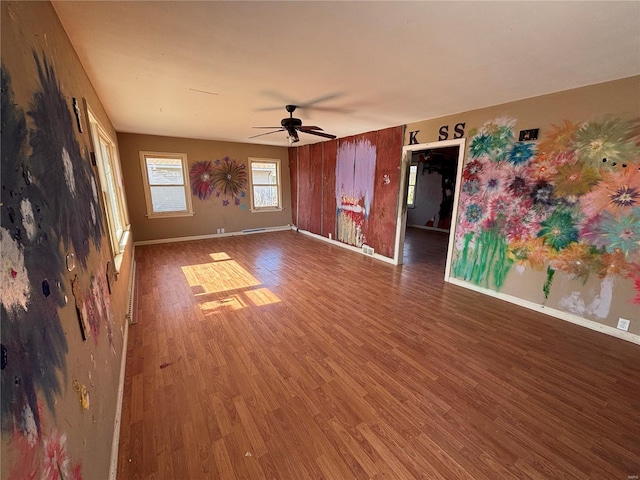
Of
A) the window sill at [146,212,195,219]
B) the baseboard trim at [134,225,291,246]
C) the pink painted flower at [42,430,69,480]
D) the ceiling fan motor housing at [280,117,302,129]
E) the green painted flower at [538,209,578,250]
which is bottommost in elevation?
the baseboard trim at [134,225,291,246]

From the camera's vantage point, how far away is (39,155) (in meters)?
0.97

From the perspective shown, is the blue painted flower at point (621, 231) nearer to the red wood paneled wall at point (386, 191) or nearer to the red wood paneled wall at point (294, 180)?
the red wood paneled wall at point (386, 191)

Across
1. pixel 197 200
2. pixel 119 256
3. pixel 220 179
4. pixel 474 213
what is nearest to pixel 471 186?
pixel 474 213

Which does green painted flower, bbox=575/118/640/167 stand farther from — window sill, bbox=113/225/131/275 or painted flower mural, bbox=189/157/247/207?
painted flower mural, bbox=189/157/247/207

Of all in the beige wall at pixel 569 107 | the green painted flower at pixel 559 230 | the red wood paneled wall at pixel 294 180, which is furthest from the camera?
the red wood paneled wall at pixel 294 180

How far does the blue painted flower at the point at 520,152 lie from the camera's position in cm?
290

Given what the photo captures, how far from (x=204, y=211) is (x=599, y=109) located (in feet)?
22.6

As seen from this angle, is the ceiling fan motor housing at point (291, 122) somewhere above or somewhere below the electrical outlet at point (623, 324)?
above

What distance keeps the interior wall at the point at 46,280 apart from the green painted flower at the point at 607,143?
13.3 ft

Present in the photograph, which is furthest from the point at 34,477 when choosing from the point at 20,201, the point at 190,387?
the point at 190,387

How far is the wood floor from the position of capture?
1.44 m

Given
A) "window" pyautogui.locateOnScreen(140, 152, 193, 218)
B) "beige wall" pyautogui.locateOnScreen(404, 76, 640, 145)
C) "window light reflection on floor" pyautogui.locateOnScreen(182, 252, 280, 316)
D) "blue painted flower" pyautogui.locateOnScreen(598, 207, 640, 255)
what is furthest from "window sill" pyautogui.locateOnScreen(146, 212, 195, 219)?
"blue painted flower" pyautogui.locateOnScreen(598, 207, 640, 255)

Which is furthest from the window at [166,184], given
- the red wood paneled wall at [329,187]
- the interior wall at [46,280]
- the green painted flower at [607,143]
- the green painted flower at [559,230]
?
the green painted flower at [607,143]

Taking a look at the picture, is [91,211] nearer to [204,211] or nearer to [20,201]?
[20,201]
